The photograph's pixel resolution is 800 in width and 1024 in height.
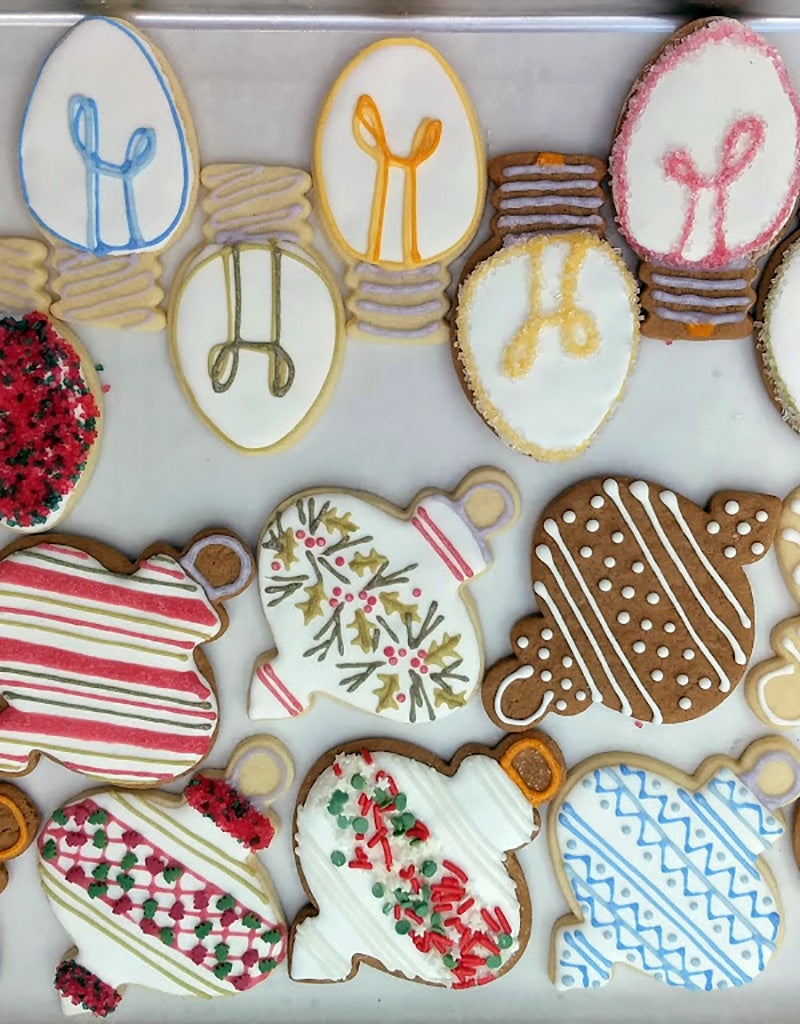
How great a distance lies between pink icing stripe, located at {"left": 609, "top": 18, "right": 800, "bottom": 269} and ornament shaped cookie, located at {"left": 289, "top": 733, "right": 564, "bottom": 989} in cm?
75

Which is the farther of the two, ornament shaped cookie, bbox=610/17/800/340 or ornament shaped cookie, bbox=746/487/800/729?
ornament shaped cookie, bbox=746/487/800/729

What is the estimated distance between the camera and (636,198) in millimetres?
1166

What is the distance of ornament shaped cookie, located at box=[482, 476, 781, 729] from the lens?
123 centimetres

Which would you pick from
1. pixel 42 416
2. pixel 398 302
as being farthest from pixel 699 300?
pixel 42 416

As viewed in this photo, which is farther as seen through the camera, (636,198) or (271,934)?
(271,934)

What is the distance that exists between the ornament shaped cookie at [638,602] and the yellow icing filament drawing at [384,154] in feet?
1.53

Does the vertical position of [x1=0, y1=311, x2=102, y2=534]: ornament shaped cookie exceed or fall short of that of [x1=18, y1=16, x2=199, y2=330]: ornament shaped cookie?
it falls short

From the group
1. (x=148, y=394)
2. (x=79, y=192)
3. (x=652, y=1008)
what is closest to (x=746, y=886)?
(x=652, y=1008)

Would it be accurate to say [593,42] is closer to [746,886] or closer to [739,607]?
[739,607]

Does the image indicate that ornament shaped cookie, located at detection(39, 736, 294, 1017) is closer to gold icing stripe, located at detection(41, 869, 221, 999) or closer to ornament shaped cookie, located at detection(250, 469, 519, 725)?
gold icing stripe, located at detection(41, 869, 221, 999)

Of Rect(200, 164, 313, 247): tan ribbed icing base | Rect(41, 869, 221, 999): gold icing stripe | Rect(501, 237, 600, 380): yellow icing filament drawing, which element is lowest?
Rect(41, 869, 221, 999): gold icing stripe

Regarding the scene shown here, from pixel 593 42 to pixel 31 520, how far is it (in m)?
1.07

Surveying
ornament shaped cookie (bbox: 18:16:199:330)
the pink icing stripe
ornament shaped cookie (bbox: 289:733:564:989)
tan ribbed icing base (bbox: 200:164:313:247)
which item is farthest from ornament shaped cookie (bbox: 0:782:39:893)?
the pink icing stripe

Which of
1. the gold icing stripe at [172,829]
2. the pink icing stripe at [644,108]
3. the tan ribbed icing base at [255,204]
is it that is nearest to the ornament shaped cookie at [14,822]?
the gold icing stripe at [172,829]
